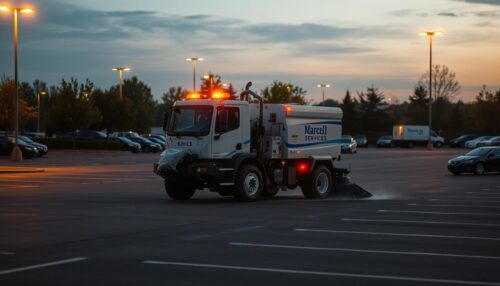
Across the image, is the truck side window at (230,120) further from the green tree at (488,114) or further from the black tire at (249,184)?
the green tree at (488,114)

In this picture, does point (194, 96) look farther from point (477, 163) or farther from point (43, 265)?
point (477, 163)

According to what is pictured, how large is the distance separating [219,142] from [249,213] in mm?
3454

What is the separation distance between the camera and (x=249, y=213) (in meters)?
18.9

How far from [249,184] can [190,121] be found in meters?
2.29

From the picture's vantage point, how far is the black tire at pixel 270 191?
933 inches

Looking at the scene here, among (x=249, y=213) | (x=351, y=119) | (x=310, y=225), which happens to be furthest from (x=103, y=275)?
(x=351, y=119)

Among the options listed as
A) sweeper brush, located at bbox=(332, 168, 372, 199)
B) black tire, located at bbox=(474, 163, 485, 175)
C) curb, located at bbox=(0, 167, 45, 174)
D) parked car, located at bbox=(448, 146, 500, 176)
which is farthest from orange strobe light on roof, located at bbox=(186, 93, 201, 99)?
black tire, located at bbox=(474, 163, 485, 175)

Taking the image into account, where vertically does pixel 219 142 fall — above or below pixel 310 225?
above

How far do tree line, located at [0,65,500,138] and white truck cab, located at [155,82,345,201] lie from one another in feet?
4.29

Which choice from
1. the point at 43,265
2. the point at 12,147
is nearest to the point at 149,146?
the point at 12,147

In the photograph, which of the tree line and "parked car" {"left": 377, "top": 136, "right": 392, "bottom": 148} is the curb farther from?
"parked car" {"left": 377, "top": 136, "right": 392, "bottom": 148}

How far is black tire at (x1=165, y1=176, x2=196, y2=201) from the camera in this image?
2278 cm

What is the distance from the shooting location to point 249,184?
72.9 ft

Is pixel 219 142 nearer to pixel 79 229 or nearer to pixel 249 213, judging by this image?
pixel 249 213
